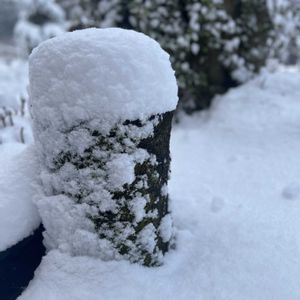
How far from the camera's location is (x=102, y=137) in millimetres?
1812

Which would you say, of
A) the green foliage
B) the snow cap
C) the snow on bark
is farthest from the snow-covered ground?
the green foliage

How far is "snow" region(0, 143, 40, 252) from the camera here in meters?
1.98

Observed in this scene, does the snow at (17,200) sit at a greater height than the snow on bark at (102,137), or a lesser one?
lesser

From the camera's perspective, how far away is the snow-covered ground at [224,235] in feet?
6.36

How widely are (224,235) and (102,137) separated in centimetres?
103

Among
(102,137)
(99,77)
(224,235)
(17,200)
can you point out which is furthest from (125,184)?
(224,235)

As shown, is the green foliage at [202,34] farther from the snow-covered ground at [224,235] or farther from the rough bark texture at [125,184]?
the rough bark texture at [125,184]

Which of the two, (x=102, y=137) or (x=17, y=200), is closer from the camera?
(x=102, y=137)

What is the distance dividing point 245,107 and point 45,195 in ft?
9.90

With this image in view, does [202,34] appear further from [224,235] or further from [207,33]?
[224,235]

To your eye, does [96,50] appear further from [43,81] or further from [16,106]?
[16,106]

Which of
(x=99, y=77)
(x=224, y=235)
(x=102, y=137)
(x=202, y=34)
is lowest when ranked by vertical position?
(x=224, y=235)

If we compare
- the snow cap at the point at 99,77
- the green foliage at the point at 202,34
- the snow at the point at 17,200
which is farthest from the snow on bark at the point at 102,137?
the green foliage at the point at 202,34

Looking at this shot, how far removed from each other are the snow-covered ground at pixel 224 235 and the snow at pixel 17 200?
22cm
